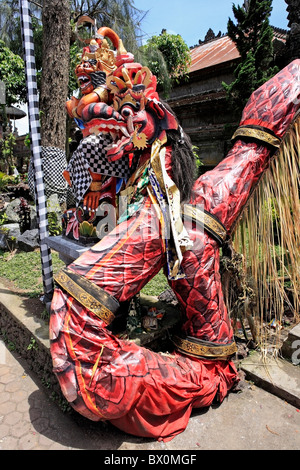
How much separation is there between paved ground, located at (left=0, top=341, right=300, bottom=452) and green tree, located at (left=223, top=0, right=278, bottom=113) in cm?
595

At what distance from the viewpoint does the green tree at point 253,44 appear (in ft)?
21.4

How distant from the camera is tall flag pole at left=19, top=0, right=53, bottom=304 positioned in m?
2.68

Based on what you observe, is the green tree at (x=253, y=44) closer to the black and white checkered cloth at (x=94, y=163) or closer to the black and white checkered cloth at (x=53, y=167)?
the black and white checkered cloth at (x=53, y=167)

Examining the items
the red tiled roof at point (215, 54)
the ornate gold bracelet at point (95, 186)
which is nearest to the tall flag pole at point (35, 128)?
the ornate gold bracelet at point (95, 186)

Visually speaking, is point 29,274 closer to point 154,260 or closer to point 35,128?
point 35,128

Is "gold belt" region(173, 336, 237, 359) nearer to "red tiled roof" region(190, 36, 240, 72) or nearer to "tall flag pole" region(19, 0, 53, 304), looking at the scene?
"tall flag pole" region(19, 0, 53, 304)

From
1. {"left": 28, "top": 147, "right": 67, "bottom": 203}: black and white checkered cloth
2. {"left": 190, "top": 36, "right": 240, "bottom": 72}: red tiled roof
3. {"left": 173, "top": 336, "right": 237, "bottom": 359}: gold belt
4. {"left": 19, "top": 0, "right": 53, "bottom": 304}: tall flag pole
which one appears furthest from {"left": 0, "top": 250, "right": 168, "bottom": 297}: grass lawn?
{"left": 190, "top": 36, "right": 240, "bottom": 72}: red tiled roof

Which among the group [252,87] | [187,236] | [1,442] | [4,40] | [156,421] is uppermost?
[4,40]

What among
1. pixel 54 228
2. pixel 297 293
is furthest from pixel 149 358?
pixel 54 228

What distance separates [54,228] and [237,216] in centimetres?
414

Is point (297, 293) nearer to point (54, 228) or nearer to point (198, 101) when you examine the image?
point (54, 228)

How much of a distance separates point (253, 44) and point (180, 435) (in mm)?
7100

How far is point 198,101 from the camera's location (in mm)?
9562

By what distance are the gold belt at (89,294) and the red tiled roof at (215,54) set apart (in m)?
10.2
